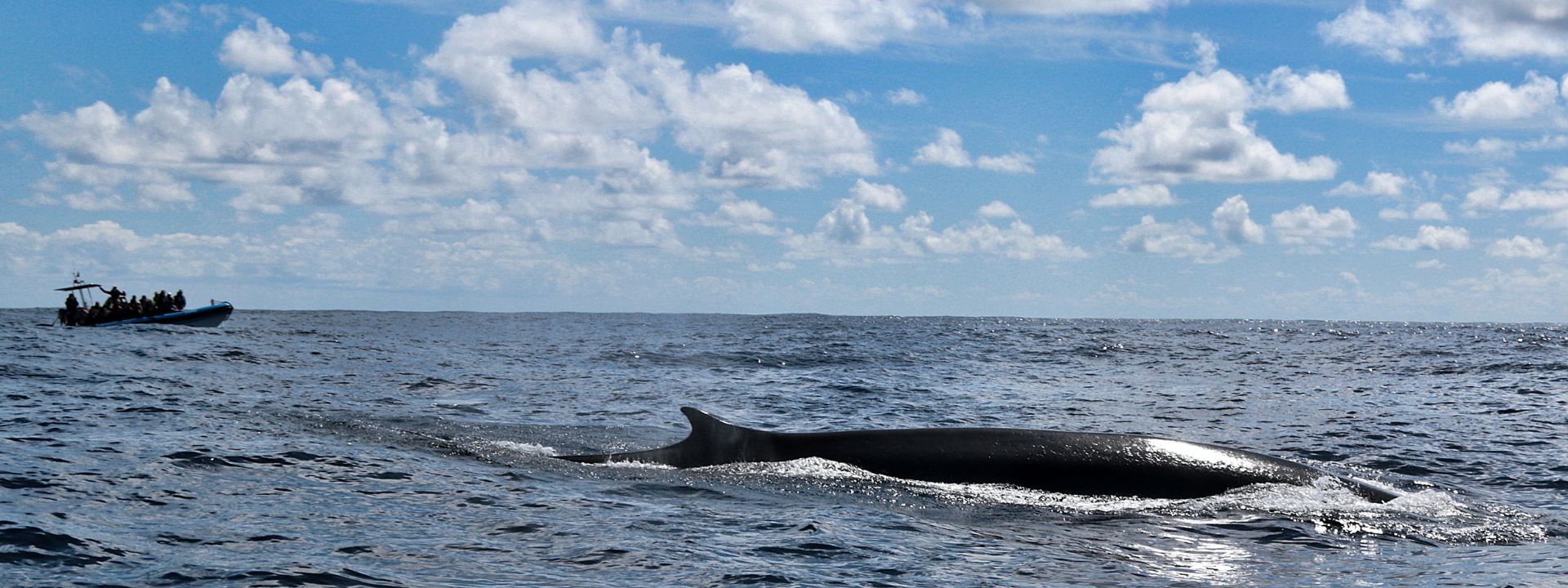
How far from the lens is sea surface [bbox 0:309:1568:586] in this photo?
25.6 feet

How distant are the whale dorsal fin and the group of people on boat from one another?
5493cm

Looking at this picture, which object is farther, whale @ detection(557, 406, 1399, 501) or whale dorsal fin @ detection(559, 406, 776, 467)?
whale dorsal fin @ detection(559, 406, 776, 467)

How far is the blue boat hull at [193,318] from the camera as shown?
5772 centimetres

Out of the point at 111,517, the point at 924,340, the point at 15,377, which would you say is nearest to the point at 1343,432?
the point at 111,517

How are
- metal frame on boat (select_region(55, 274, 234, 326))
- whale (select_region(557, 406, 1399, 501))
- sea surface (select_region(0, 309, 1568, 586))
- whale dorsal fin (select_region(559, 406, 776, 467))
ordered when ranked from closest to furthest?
sea surface (select_region(0, 309, 1568, 586)) < whale (select_region(557, 406, 1399, 501)) < whale dorsal fin (select_region(559, 406, 776, 467)) < metal frame on boat (select_region(55, 274, 234, 326))

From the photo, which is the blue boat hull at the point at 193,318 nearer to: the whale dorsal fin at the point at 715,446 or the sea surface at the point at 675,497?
the sea surface at the point at 675,497

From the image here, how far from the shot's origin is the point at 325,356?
3675 cm

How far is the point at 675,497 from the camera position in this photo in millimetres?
10383

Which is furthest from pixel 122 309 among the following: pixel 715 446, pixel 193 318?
pixel 715 446

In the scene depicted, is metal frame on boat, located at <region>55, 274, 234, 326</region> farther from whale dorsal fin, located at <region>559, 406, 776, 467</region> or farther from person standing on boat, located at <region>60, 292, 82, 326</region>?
whale dorsal fin, located at <region>559, 406, 776, 467</region>

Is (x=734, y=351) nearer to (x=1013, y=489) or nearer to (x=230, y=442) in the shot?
(x=230, y=442)

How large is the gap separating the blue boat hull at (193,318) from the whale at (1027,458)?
2082 inches

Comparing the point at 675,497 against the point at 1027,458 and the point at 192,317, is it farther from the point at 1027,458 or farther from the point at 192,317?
the point at 192,317

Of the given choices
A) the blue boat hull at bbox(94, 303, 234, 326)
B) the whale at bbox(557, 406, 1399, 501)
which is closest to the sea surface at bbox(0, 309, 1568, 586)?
the whale at bbox(557, 406, 1399, 501)
